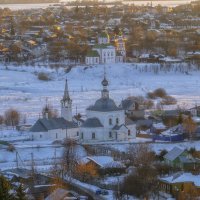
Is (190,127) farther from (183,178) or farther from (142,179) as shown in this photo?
(142,179)

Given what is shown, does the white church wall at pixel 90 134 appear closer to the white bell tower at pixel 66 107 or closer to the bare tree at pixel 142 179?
the white bell tower at pixel 66 107

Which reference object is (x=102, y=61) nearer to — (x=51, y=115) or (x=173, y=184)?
(x=51, y=115)

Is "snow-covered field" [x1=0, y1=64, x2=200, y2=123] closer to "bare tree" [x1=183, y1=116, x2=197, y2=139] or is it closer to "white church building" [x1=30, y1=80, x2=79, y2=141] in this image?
"white church building" [x1=30, y1=80, x2=79, y2=141]

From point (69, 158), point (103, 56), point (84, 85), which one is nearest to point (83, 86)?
point (84, 85)

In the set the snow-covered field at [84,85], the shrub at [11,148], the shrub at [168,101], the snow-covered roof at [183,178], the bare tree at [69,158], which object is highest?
the snow-covered roof at [183,178]

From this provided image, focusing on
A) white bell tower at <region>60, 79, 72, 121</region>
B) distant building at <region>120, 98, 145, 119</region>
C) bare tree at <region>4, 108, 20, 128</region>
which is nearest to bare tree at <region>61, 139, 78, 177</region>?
white bell tower at <region>60, 79, 72, 121</region>

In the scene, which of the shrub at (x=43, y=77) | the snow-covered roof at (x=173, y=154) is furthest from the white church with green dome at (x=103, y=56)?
the snow-covered roof at (x=173, y=154)
